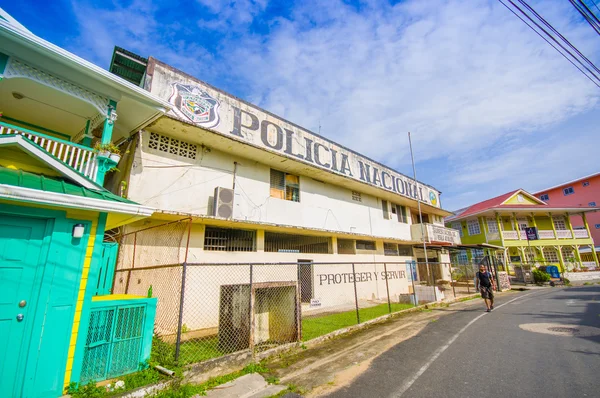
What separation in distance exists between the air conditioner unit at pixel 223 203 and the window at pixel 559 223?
128ft

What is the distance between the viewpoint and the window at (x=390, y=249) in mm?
17266

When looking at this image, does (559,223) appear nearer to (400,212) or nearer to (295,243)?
(400,212)

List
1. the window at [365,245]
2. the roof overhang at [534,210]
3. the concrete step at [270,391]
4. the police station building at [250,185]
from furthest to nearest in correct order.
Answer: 1. the roof overhang at [534,210]
2. the window at [365,245]
3. the police station building at [250,185]
4. the concrete step at [270,391]

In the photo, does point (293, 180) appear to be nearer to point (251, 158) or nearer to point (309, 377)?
point (251, 158)

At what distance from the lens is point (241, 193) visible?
10273mm

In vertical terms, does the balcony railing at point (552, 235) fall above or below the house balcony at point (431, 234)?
above

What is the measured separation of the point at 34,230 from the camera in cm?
421

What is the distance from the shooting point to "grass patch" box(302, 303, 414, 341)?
7664 mm

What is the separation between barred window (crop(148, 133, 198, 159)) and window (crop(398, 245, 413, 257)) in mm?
15019

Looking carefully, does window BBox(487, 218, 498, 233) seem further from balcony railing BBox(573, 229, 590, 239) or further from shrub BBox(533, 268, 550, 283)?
shrub BBox(533, 268, 550, 283)

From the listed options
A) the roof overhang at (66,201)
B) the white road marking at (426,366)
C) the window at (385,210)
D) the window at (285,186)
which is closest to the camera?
the roof overhang at (66,201)

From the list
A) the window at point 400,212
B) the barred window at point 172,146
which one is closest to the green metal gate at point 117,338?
the barred window at point 172,146

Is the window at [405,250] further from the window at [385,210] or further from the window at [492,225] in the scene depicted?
the window at [492,225]

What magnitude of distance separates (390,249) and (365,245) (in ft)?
9.94
